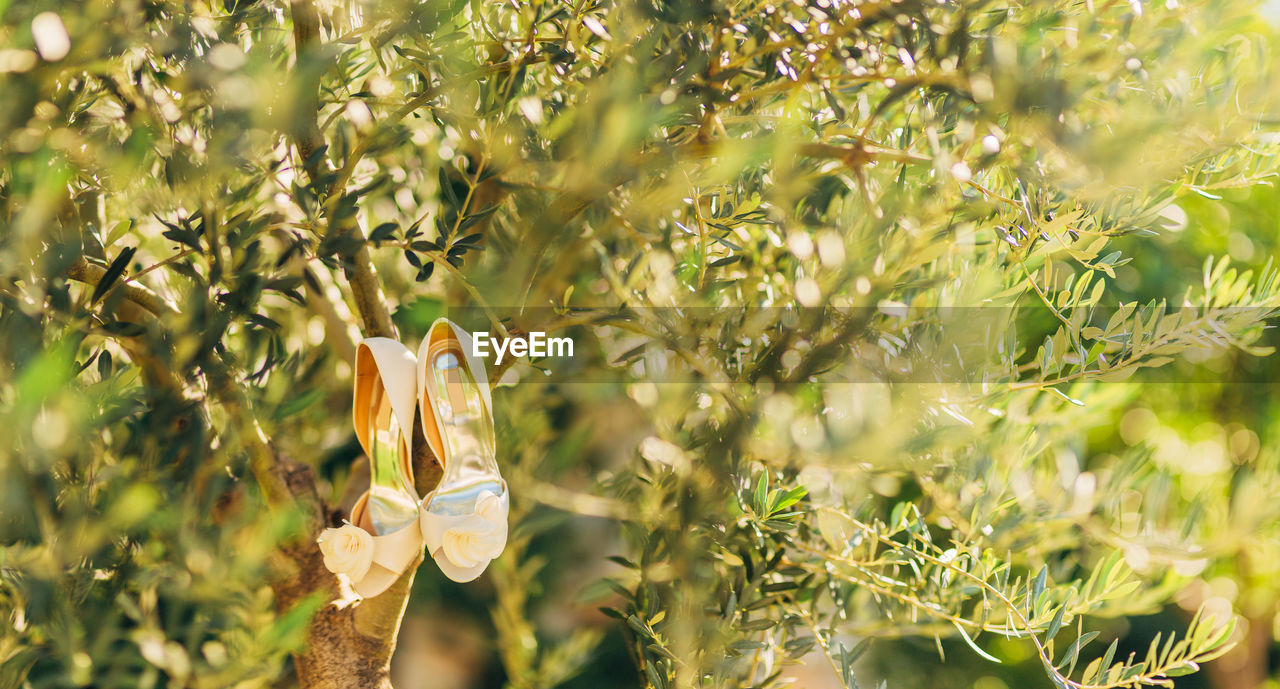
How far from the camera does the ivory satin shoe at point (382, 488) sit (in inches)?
29.8

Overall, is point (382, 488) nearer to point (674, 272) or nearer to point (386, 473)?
point (386, 473)

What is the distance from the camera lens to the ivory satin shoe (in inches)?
29.8

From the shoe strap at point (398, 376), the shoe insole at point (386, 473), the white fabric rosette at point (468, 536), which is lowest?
the shoe insole at point (386, 473)

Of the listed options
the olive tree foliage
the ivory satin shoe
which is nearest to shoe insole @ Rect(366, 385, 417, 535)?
the ivory satin shoe

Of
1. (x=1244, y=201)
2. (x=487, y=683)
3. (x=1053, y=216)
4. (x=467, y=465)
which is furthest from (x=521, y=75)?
(x=1244, y=201)

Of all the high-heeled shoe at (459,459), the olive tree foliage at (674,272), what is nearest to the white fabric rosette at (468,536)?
the high-heeled shoe at (459,459)

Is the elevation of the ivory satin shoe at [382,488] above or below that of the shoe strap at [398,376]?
below

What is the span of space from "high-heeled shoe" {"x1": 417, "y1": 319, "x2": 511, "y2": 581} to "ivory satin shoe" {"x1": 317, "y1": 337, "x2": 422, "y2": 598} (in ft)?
0.08

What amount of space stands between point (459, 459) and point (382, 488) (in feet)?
0.38

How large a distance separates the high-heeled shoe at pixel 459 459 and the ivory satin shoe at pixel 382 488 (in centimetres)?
3

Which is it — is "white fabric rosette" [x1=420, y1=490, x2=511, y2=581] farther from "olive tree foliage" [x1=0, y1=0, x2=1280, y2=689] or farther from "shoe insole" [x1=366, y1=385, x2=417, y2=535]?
"olive tree foliage" [x1=0, y1=0, x2=1280, y2=689]

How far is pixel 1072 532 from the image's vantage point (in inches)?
46.5

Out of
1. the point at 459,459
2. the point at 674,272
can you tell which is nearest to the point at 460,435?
the point at 459,459

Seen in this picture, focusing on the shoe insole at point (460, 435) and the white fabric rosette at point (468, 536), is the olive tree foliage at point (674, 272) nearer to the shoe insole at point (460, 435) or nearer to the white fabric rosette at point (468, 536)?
the shoe insole at point (460, 435)
